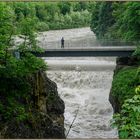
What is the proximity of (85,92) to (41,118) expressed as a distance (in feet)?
30.1

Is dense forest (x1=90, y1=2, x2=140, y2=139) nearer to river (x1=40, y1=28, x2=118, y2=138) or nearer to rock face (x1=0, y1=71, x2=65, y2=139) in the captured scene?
river (x1=40, y1=28, x2=118, y2=138)

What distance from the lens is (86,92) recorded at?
2202cm

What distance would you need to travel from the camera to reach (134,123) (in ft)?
13.9

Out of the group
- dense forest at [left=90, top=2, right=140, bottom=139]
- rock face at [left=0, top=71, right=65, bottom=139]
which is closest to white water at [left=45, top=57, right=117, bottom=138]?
dense forest at [left=90, top=2, right=140, bottom=139]

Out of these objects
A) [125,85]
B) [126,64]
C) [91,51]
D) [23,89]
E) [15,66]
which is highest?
[15,66]

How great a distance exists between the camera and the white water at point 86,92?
54.4 ft

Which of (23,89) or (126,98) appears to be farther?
(126,98)

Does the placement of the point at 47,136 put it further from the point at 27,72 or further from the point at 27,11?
the point at 27,11

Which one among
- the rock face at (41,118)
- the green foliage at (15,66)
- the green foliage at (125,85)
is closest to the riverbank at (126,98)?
the green foliage at (125,85)

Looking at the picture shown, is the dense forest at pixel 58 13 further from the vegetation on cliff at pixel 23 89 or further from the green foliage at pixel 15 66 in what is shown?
the green foliage at pixel 15 66

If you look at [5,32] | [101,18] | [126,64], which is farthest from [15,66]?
[101,18]

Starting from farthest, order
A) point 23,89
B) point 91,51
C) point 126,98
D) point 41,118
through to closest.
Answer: point 91,51 < point 126,98 < point 23,89 < point 41,118

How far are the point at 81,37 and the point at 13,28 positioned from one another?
2503cm

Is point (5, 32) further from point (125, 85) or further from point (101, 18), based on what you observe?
point (101, 18)
